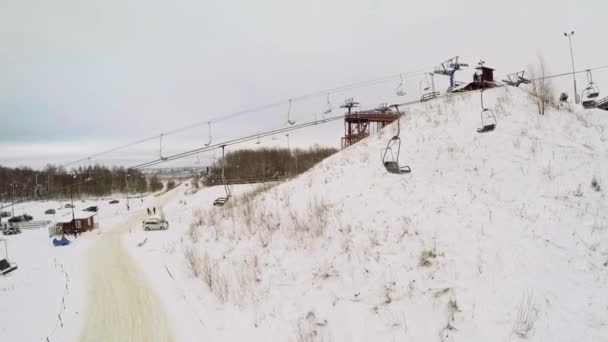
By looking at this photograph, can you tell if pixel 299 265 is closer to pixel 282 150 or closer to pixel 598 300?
pixel 598 300

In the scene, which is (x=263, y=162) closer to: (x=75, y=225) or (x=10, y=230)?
(x=75, y=225)

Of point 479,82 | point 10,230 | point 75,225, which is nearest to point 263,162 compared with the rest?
point 75,225

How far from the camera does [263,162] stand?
70.3 meters

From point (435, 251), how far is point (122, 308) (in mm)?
13361

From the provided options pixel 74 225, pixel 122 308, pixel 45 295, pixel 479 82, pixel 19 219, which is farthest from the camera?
pixel 19 219

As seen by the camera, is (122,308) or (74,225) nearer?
(122,308)

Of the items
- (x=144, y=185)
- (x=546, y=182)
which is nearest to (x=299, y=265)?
(x=546, y=182)

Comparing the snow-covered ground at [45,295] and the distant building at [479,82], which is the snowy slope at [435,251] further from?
the distant building at [479,82]

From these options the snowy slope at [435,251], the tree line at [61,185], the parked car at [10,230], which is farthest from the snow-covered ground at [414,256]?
the tree line at [61,185]

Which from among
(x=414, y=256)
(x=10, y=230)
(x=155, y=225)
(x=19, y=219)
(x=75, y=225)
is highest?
(x=414, y=256)

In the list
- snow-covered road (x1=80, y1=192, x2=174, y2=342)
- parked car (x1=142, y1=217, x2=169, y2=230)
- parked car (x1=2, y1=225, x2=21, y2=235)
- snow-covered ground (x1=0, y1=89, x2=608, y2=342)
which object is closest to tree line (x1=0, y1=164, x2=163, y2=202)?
parked car (x1=2, y1=225, x2=21, y2=235)

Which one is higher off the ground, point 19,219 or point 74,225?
point 19,219

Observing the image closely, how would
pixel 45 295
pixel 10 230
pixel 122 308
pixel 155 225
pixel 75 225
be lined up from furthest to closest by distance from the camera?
pixel 10 230
pixel 75 225
pixel 155 225
pixel 45 295
pixel 122 308

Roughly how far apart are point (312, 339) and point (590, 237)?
8.32 m
